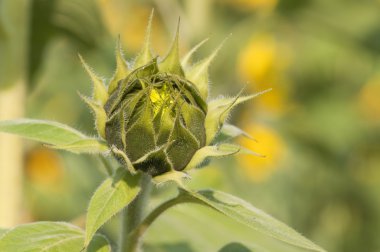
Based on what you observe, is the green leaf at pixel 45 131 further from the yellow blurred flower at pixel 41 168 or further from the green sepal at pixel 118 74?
the yellow blurred flower at pixel 41 168

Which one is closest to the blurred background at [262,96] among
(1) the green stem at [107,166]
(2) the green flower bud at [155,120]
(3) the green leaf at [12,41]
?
(3) the green leaf at [12,41]

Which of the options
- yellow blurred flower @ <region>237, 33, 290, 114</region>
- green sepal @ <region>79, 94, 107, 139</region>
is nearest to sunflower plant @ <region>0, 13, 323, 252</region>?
green sepal @ <region>79, 94, 107, 139</region>

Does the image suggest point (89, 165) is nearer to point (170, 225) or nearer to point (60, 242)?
point (170, 225)

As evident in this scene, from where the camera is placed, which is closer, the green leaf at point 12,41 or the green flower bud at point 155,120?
the green flower bud at point 155,120

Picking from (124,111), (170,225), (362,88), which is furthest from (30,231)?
(362,88)

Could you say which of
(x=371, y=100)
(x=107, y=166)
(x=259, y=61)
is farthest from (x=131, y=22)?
(x=107, y=166)

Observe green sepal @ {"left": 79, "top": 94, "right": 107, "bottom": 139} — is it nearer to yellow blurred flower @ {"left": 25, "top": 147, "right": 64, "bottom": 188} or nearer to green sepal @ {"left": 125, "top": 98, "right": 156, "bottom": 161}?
green sepal @ {"left": 125, "top": 98, "right": 156, "bottom": 161}

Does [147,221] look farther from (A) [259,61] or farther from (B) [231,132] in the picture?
(A) [259,61]
